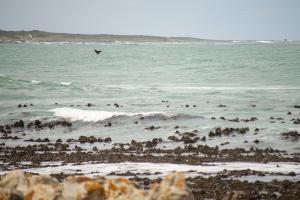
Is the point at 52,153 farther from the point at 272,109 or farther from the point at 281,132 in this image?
the point at 272,109

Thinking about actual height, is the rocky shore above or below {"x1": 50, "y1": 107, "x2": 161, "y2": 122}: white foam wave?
above

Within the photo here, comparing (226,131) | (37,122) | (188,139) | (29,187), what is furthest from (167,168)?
(37,122)

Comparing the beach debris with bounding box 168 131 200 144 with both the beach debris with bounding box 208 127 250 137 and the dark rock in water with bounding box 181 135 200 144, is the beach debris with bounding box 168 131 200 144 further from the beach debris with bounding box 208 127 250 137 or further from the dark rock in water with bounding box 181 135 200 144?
the beach debris with bounding box 208 127 250 137

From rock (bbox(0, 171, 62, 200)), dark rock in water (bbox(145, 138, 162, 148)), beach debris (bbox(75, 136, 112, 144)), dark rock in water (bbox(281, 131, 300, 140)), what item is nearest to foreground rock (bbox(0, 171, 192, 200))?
rock (bbox(0, 171, 62, 200))

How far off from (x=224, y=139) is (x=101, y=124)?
9713 millimetres

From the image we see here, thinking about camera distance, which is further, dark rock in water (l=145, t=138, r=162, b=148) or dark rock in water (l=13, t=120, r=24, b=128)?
dark rock in water (l=13, t=120, r=24, b=128)

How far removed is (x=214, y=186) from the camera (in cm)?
1505

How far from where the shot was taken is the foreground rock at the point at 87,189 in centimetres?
798

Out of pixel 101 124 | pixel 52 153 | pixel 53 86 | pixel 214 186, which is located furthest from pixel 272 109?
pixel 53 86

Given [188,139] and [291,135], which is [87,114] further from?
[291,135]

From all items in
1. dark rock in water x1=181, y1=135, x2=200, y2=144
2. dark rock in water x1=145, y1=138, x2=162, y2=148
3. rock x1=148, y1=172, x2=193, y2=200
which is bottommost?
dark rock in water x1=145, y1=138, x2=162, y2=148

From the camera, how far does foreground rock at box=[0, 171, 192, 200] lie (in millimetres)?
7977

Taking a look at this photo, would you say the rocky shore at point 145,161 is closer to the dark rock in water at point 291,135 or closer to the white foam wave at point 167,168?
the dark rock in water at point 291,135

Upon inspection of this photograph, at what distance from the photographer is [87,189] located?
8406 mm
